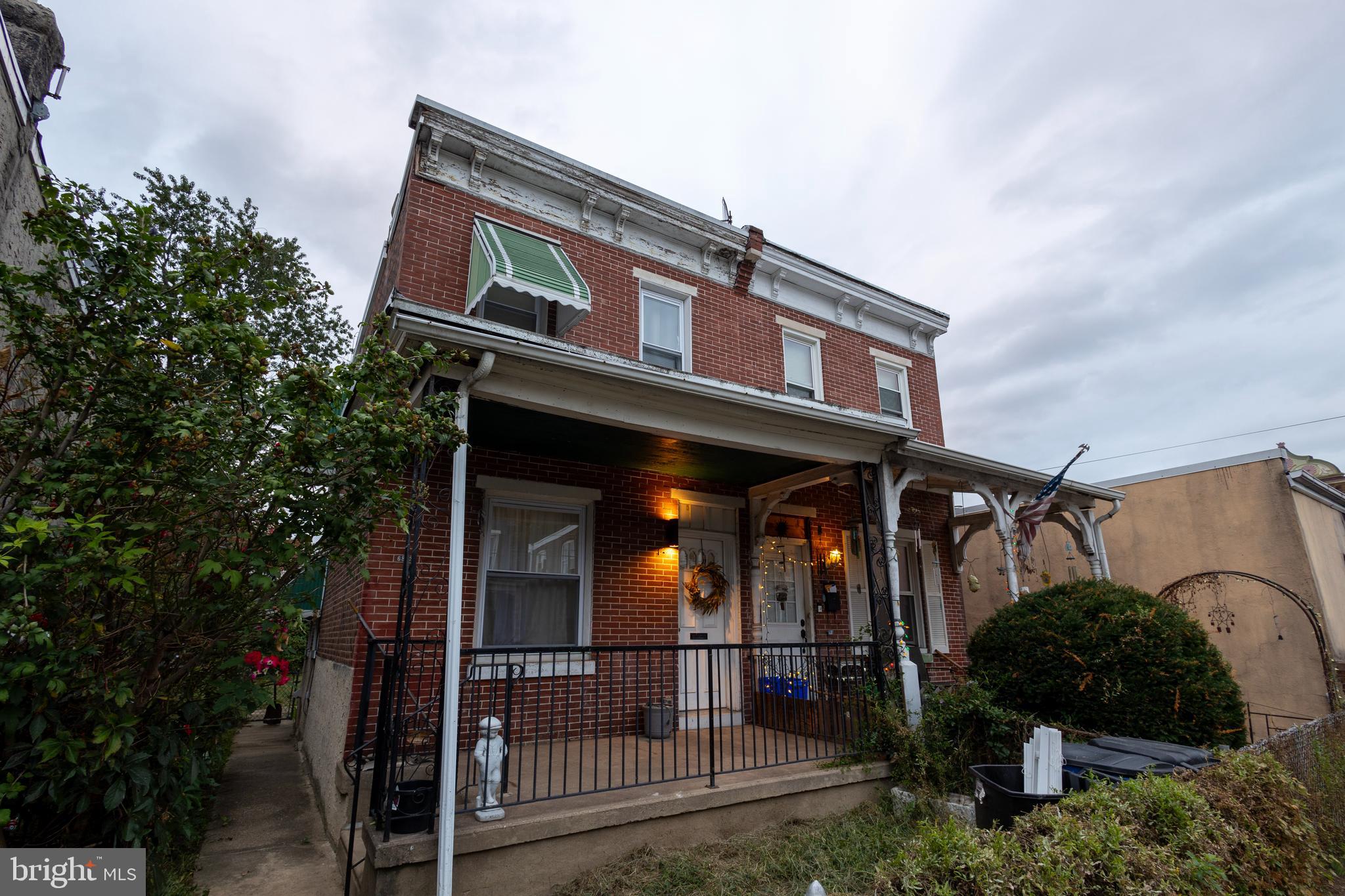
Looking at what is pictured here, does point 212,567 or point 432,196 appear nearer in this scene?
point 212,567

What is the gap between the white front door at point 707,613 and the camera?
7797 mm

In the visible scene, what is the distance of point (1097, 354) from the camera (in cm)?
3738

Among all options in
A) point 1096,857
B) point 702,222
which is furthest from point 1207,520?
point 1096,857

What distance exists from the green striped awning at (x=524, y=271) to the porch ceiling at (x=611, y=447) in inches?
60.4

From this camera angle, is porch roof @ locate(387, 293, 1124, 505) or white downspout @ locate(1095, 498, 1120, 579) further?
white downspout @ locate(1095, 498, 1120, 579)

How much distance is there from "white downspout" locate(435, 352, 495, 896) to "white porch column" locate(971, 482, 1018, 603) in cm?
702

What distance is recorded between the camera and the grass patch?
3.97 metres

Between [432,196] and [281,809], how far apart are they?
6.87 meters

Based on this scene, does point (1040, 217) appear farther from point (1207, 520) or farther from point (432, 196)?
point (432, 196)

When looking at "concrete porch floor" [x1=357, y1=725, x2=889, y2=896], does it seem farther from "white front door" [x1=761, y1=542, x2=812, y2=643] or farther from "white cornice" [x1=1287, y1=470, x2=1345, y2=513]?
"white cornice" [x1=1287, y1=470, x2=1345, y2=513]

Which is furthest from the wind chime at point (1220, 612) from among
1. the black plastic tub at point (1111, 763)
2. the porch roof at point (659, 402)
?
the black plastic tub at point (1111, 763)

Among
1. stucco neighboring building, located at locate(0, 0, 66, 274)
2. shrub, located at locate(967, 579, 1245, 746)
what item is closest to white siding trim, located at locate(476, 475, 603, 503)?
stucco neighboring building, located at locate(0, 0, 66, 274)

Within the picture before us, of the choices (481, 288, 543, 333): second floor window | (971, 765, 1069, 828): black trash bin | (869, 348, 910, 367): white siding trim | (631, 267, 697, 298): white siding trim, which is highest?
(631, 267, 697, 298): white siding trim

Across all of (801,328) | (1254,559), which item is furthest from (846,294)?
(1254,559)
